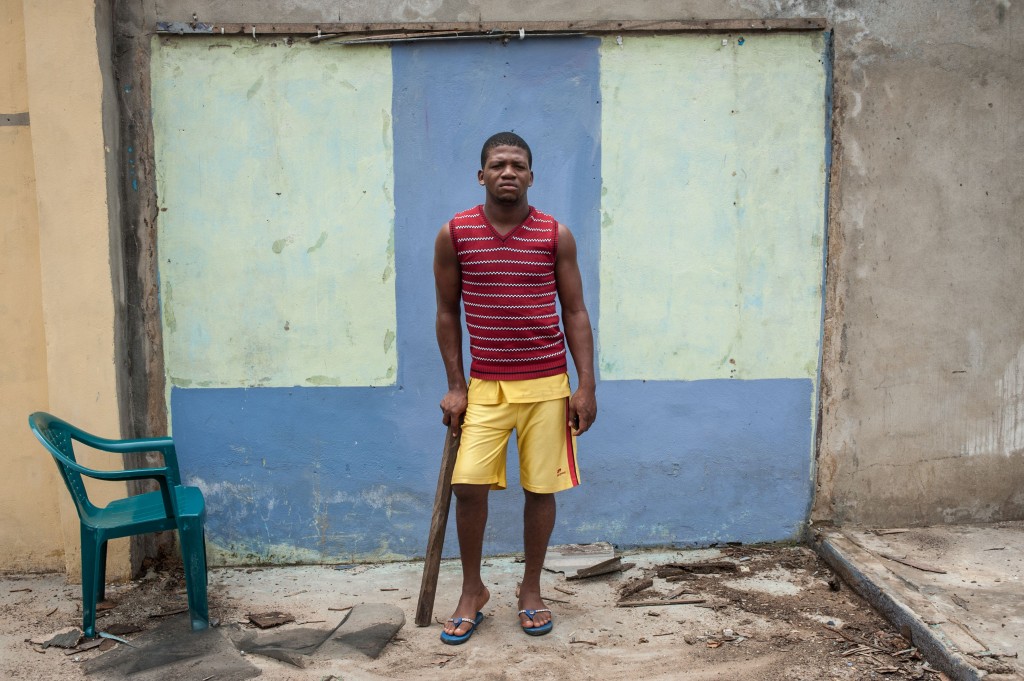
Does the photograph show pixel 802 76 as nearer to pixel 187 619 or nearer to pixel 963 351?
pixel 963 351

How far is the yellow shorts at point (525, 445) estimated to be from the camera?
3.67m

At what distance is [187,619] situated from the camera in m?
4.00

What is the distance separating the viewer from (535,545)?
3824mm

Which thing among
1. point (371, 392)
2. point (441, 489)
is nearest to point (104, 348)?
point (371, 392)

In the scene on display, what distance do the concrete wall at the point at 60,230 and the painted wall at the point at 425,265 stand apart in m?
0.32

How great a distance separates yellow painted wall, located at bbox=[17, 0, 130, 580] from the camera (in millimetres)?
4180

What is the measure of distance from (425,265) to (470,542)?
144 centimetres

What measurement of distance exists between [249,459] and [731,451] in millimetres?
2451

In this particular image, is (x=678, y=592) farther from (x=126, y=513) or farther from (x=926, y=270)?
(x=126, y=513)

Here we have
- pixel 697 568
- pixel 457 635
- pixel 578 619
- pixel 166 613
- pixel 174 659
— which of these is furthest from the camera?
pixel 697 568

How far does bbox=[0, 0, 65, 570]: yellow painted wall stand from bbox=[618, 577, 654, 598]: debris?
2.74 meters

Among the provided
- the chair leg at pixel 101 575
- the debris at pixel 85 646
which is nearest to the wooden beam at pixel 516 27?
the chair leg at pixel 101 575

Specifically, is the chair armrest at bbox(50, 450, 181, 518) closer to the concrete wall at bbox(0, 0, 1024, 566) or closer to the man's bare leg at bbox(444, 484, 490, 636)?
the concrete wall at bbox(0, 0, 1024, 566)

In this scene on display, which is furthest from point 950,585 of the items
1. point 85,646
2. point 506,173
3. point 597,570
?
point 85,646
